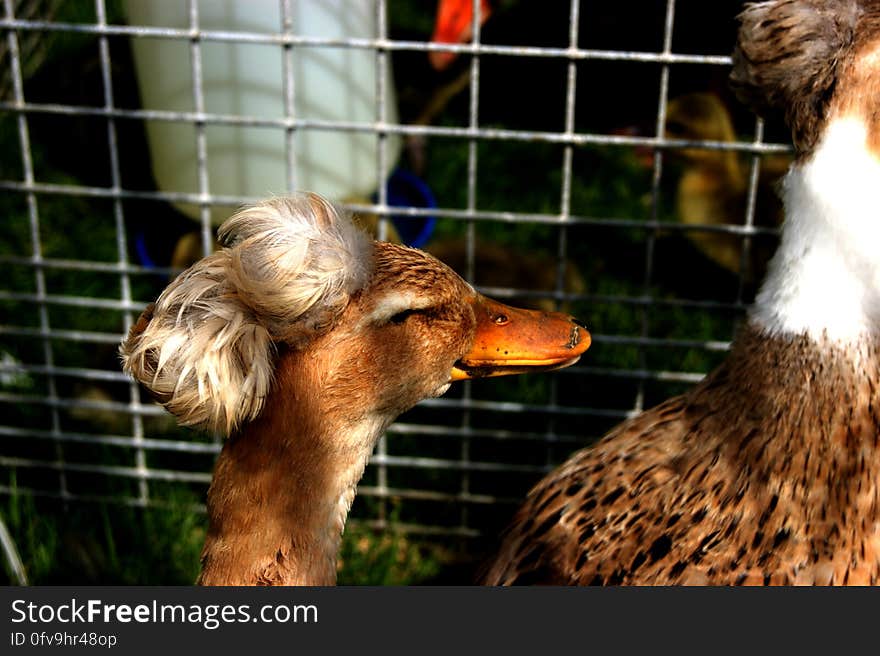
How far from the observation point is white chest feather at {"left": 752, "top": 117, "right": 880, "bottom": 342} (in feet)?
5.97

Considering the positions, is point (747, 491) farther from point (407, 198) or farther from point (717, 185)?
point (717, 185)

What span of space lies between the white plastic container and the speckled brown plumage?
1.44 metres

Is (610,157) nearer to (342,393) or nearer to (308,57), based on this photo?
(308,57)

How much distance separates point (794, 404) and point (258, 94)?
6.33ft

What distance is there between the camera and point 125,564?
10.2ft

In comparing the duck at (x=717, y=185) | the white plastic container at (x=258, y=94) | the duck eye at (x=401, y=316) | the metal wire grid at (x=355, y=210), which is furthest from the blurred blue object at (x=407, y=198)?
the duck eye at (x=401, y=316)

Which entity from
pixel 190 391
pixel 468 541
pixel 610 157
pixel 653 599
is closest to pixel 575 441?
pixel 468 541

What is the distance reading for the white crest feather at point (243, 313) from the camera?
170cm

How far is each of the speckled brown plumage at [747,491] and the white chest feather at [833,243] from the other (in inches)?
2.1

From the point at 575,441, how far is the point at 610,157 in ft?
8.53

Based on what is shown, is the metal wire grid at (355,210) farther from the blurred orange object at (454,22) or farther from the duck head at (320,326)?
the blurred orange object at (454,22)

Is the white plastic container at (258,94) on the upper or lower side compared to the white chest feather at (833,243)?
upper

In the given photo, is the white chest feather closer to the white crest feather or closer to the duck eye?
the duck eye

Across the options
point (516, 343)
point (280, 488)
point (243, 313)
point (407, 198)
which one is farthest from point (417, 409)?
point (243, 313)
